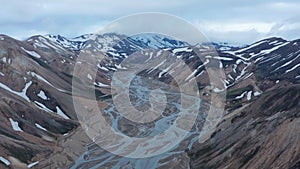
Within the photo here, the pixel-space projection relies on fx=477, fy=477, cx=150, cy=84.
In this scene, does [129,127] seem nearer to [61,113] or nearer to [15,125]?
[61,113]

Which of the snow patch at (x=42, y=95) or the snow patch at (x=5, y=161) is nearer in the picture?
the snow patch at (x=5, y=161)

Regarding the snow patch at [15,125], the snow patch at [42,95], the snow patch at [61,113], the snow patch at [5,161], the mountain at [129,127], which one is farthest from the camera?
the snow patch at [42,95]

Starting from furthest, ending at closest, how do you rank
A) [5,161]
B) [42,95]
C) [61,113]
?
1. [42,95]
2. [61,113]
3. [5,161]

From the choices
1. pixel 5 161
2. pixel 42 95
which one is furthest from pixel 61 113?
pixel 5 161

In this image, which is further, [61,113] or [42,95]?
[42,95]

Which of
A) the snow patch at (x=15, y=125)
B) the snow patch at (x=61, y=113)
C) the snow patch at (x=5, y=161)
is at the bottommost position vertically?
the snow patch at (x=61, y=113)

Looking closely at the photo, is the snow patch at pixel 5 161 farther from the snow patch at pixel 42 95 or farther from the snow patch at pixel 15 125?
the snow patch at pixel 42 95

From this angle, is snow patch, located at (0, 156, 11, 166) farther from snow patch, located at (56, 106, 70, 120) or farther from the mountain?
snow patch, located at (56, 106, 70, 120)

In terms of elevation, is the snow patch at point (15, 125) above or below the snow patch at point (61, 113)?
above

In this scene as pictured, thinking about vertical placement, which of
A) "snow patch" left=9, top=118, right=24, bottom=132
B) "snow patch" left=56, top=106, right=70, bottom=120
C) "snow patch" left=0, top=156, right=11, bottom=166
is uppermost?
"snow patch" left=9, top=118, right=24, bottom=132

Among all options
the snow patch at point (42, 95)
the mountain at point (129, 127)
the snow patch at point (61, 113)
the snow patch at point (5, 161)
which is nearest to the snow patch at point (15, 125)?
the mountain at point (129, 127)

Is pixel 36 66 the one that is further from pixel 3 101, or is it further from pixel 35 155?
pixel 35 155

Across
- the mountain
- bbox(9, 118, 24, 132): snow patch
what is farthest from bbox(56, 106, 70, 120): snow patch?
bbox(9, 118, 24, 132): snow patch

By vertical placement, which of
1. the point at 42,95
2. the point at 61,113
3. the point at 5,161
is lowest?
the point at 61,113
